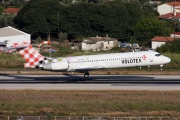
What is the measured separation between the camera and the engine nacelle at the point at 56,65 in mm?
61325

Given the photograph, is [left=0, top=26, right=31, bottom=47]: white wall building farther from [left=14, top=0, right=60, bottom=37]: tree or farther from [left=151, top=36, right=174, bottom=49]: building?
[left=151, top=36, right=174, bottom=49]: building

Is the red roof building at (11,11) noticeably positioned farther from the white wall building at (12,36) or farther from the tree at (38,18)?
the white wall building at (12,36)

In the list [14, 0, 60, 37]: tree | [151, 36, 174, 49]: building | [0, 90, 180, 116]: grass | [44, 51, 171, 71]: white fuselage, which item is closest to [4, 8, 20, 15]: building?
[14, 0, 60, 37]: tree

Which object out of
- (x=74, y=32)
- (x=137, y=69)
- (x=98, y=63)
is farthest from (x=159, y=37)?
(x=98, y=63)

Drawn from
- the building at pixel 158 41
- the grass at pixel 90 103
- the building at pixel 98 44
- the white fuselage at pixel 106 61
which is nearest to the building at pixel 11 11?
the building at pixel 98 44

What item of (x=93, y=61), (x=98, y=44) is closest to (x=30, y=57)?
(x=93, y=61)

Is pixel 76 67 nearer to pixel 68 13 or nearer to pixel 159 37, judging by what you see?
pixel 159 37

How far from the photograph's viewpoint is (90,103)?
163 feet

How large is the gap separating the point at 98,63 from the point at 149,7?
77.2m

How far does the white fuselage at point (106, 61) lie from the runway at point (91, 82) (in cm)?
141

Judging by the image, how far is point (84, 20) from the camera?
112 m

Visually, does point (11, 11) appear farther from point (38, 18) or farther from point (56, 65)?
point (56, 65)

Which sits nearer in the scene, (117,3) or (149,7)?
(117,3)

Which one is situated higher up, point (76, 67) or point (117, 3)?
point (117, 3)
